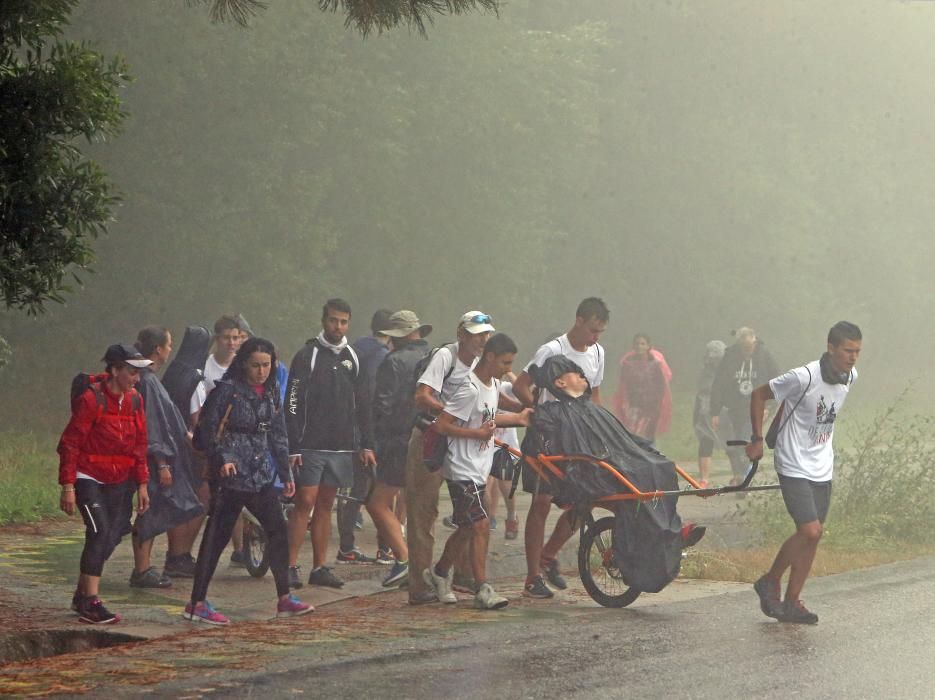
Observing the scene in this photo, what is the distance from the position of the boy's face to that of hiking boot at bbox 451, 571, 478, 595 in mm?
1387

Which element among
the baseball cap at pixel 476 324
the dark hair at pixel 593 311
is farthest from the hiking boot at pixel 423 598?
the dark hair at pixel 593 311

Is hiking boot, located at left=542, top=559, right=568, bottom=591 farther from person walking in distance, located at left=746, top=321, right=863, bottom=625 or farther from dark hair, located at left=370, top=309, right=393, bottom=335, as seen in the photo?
dark hair, located at left=370, top=309, right=393, bottom=335

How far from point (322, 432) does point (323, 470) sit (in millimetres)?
258

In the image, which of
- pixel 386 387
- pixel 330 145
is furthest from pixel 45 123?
pixel 330 145

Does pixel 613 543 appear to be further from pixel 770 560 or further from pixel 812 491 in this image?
pixel 770 560

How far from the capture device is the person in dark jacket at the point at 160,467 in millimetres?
9641

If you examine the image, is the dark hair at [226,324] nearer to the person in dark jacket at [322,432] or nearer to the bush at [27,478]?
the person in dark jacket at [322,432]

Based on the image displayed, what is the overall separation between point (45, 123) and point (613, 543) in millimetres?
4191

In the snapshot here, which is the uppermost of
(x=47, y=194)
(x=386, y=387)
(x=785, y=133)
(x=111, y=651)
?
(x=785, y=133)

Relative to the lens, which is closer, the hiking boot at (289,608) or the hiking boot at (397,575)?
the hiking boot at (289,608)

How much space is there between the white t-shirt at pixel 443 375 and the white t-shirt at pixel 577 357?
84 centimetres

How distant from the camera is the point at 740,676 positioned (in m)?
7.00

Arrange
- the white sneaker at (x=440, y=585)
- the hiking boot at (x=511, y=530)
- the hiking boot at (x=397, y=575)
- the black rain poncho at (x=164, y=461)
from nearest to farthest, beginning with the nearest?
1. the white sneaker at (x=440, y=585)
2. the black rain poncho at (x=164, y=461)
3. the hiking boot at (x=397, y=575)
4. the hiking boot at (x=511, y=530)

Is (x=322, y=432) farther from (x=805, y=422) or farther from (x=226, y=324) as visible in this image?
(x=805, y=422)
